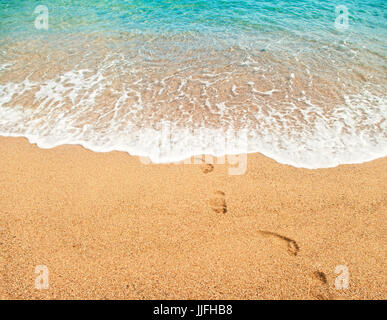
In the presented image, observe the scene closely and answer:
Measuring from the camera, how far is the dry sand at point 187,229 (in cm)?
254

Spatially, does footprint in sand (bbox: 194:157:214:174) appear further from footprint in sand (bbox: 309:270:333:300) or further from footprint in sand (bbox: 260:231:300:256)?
footprint in sand (bbox: 309:270:333:300)

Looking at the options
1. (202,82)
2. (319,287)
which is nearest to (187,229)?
(319,287)

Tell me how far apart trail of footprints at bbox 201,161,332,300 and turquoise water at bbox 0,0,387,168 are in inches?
36.5

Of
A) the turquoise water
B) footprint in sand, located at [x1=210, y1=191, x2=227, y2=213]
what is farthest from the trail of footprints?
the turquoise water

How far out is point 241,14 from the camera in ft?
32.2

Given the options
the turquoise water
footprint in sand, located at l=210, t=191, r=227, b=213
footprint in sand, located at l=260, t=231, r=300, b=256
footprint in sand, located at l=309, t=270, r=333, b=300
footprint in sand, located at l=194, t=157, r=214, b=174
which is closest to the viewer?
footprint in sand, located at l=309, t=270, r=333, b=300

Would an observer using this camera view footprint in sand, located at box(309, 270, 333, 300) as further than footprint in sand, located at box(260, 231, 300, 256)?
No

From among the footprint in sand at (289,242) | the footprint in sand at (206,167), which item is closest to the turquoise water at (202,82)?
the footprint in sand at (206,167)

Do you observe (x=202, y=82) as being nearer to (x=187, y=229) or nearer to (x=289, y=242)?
(x=187, y=229)

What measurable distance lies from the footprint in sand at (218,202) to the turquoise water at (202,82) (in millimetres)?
941

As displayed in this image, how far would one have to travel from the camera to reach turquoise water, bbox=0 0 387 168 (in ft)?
14.7

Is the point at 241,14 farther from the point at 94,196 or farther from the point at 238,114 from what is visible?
the point at 94,196

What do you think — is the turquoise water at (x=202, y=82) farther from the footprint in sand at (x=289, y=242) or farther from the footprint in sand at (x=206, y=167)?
the footprint in sand at (x=289, y=242)
